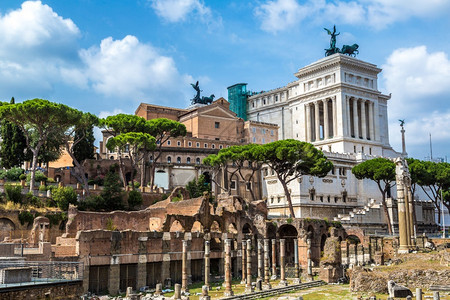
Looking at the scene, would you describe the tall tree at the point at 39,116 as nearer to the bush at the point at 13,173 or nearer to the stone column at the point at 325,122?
the bush at the point at 13,173

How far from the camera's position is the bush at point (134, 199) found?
44.6m

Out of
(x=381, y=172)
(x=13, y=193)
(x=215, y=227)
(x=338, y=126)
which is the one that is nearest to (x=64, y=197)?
(x=13, y=193)

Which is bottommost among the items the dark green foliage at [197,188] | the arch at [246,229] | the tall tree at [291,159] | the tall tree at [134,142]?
the arch at [246,229]

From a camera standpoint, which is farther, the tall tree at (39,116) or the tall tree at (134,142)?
the tall tree at (134,142)

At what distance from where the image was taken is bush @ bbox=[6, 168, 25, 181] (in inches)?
1783

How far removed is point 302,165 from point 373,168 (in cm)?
741

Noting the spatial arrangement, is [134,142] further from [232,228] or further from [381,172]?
[381,172]

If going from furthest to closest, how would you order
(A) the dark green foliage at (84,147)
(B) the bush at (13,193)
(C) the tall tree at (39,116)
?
(A) the dark green foliage at (84,147) → (C) the tall tree at (39,116) → (B) the bush at (13,193)

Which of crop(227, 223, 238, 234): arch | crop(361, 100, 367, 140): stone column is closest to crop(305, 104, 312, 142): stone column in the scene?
crop(361, 100, 367, 140): stone column

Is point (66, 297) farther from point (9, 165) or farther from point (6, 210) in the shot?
point (9, 165)

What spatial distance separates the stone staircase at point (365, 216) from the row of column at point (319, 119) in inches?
663

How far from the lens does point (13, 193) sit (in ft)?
124

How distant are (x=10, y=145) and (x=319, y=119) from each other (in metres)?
40.0

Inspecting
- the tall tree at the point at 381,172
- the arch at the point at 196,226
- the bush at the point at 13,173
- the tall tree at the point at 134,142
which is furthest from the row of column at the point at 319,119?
the bush at the point at 13,173
